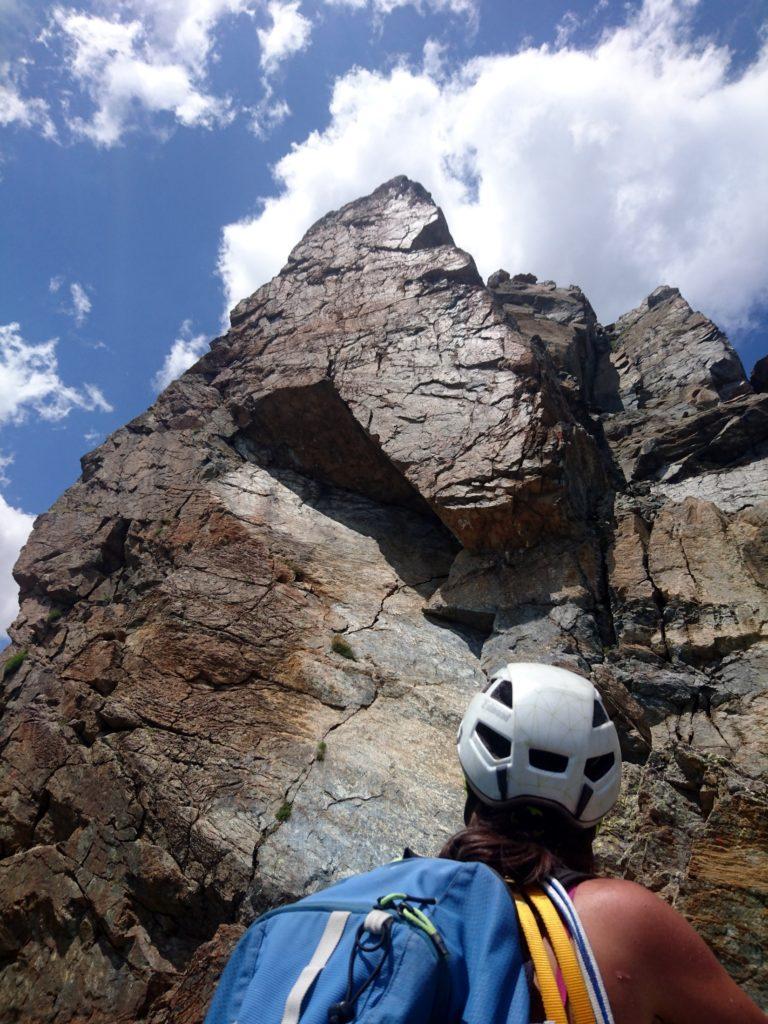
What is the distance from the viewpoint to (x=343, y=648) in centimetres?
1172

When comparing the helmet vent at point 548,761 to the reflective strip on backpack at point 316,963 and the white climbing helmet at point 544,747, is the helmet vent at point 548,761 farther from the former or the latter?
the reflective strip on backpack at point 316,963

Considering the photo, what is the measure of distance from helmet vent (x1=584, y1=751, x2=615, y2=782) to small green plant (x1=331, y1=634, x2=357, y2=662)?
27.6 ft

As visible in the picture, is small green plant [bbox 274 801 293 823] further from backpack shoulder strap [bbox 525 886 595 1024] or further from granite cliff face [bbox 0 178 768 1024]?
backpack shoulder strap [bbox 525 886 595 1024]

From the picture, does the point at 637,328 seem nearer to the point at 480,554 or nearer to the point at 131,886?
the point at 480,554

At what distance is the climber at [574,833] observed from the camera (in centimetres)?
226

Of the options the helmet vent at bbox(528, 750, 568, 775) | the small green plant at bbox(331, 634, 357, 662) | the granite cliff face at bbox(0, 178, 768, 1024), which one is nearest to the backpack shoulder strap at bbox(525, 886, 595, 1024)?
the helmet vent at bbox(528, 750, 568, 775)

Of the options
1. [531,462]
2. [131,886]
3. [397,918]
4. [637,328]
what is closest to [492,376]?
[531,462]

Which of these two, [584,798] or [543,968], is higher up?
[584,798]

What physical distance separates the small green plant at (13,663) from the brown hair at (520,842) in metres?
13.6

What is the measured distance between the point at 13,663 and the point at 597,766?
46.3ft

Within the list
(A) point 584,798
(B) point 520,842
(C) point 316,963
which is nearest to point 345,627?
(A) point 584,798

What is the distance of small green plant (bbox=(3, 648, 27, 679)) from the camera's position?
1366 cm

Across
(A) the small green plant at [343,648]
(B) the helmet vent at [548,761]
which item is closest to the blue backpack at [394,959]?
(B) the helmet vent at [548,761]

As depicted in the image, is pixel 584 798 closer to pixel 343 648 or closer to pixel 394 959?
pixel 394 959
